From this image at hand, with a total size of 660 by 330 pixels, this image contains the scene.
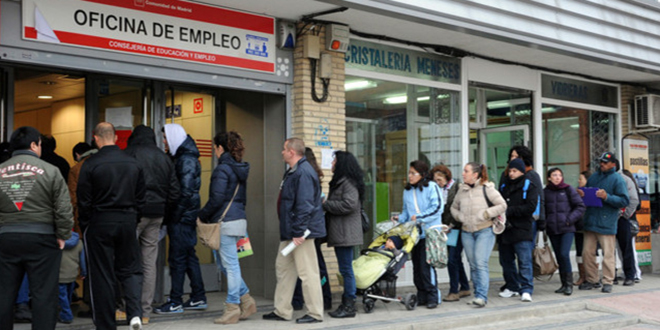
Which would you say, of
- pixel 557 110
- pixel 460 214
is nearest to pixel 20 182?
pixel 460 214

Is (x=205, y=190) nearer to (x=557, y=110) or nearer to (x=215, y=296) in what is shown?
(x=215, y=296)

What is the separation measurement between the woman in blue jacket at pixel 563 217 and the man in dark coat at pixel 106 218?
602 centimetres

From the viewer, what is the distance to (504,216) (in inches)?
352

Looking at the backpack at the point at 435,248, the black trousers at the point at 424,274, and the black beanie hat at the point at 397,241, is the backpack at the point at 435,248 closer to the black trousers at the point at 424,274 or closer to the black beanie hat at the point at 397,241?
the black trousers at the point at 424,274

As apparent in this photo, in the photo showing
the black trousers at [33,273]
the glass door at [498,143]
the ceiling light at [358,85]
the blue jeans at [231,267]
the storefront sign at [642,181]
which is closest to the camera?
the black trousers at [33,273]

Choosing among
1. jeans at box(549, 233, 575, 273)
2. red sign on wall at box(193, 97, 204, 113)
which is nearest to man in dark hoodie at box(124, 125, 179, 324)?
red sign on wall at box(193, 97, 204, 113)

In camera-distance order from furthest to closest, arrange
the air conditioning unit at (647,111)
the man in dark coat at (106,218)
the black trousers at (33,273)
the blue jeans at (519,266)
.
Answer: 1. the air conditioning unit at (647,111)
2. the blue jeans at (519,266)
3. the man in dark coat at (106,218)
4. the black trousers at (33,273)

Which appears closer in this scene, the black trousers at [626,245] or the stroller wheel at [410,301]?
the stroller wheel at [410,301]

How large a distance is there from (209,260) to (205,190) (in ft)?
3.11

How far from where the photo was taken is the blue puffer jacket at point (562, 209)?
1024cm

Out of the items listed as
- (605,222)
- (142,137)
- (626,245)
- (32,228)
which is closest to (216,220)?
(142,137)

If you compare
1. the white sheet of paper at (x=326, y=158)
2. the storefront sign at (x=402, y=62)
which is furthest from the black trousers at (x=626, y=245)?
the white sheet of paper at (x=326, y=158)

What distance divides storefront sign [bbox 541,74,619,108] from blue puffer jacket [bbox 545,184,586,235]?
3.27 meters

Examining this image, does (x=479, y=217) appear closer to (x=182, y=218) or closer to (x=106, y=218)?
(x=182, y=218)
